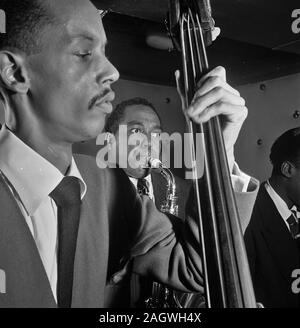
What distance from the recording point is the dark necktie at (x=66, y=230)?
633 mm

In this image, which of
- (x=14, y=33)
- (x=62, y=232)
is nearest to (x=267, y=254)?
(x=62, y=232)

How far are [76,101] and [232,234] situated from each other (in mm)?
317

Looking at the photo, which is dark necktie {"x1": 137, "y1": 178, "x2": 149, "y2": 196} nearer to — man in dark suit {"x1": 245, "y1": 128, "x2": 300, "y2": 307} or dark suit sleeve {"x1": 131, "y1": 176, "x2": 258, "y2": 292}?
dark suit sleeve {"x1": 131, "y1": 176, "x2": 258, "y2": 292}

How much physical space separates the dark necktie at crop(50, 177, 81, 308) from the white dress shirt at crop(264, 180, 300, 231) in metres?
0.41

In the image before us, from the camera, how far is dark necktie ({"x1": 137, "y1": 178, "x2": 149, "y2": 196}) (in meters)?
0.77

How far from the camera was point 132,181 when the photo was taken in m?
0.77

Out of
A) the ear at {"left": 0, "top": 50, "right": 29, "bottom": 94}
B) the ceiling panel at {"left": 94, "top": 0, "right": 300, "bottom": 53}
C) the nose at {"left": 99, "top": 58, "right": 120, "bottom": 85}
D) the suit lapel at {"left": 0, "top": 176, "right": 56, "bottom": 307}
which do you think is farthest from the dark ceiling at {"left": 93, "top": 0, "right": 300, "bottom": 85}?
the suit lapel at {"left": 0, "top": 176, "right": 56, "bottom": 307}

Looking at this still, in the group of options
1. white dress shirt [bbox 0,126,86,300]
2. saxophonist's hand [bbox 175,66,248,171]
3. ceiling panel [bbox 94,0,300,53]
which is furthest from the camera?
ceiling panel [bbox 94,0,300,53]

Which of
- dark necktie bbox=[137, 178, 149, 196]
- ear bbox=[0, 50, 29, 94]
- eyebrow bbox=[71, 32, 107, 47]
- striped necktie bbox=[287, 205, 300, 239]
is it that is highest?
eyebrow bbox=[71, 32, 107, 47]

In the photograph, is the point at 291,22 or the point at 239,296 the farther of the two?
the point at 291,22

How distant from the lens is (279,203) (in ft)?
2.82

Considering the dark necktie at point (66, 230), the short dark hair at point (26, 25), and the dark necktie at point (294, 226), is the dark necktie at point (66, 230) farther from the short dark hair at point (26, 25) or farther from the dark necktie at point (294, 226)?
the dark necktie at point (294, 226)

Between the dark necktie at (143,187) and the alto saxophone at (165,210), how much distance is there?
0.03 metres
